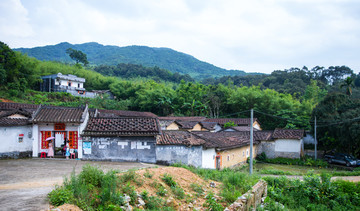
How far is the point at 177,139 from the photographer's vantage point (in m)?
16.9

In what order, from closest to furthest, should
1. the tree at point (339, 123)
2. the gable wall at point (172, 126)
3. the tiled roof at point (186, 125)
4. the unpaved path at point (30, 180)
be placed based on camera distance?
1. the unpaved path at point (30, 180)
2. the tree at point (339, 123)
3. the gable wall at point (172, 126)
4. the tiled roof at point (186, 125)

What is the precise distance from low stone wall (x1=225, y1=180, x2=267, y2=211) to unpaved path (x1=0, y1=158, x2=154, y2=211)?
5.23 metres

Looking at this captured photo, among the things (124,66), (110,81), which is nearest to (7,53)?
(110,81)

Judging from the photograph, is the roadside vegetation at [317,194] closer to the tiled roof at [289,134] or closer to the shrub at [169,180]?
the shrub at [169,180]

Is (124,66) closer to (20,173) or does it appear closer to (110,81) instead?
(110,81)

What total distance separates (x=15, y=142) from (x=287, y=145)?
25.1m

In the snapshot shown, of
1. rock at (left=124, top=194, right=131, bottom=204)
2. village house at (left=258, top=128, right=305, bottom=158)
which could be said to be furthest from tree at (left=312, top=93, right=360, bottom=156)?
rock at (left=124, top=194, right=131, bottom=204)

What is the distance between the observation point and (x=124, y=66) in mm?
95375

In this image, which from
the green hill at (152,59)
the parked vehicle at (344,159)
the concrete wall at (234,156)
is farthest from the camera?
the green hill at (152,59)

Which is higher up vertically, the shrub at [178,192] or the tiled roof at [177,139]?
the tiled roof at [177,139]

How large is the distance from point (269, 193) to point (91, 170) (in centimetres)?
778

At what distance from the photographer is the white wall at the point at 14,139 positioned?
50.8 feet

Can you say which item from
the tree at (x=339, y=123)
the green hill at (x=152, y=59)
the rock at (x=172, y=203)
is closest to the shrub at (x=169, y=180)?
the rock at (x=172, y=203)

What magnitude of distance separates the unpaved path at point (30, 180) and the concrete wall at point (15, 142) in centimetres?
100
